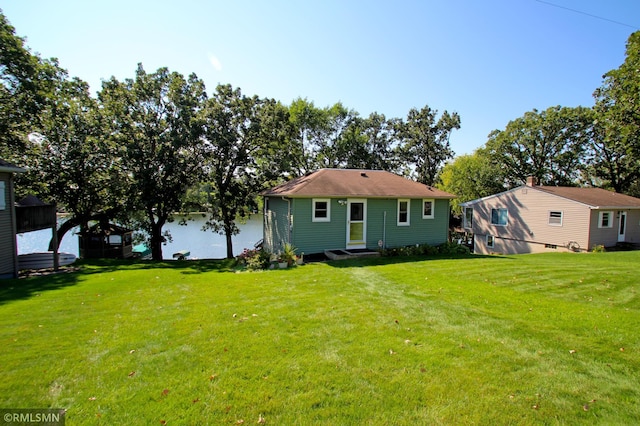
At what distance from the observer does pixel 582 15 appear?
9.17 meters

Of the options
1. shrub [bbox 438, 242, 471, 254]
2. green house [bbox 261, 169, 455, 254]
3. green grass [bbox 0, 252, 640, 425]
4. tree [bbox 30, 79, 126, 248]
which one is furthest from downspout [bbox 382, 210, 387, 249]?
tree [bbox 30, 79, 126, 248]

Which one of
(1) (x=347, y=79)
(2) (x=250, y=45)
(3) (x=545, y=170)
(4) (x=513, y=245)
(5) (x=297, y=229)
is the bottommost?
(4) (x=513, y=245)

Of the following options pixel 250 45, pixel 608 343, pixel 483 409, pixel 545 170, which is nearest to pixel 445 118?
pixel 545 170

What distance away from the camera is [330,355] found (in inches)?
169

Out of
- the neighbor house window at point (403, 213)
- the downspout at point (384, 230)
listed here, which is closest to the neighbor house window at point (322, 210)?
the downspout at point (384, 230)

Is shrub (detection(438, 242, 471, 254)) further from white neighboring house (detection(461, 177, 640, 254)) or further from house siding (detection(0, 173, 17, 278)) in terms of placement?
house siding (detection(0, 173, 17, 278))

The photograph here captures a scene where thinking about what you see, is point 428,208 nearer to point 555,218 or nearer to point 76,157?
point 555,218

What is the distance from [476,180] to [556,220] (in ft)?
44.6

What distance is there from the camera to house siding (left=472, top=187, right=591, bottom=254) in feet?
65.9

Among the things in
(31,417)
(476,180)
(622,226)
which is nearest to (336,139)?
(476,180)

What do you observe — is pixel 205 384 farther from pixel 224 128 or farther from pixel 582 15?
pixel 224 128

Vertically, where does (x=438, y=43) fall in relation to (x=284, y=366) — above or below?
above

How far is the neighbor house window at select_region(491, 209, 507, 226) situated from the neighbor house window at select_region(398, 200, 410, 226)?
14.0m

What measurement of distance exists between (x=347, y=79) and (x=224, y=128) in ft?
27.0
